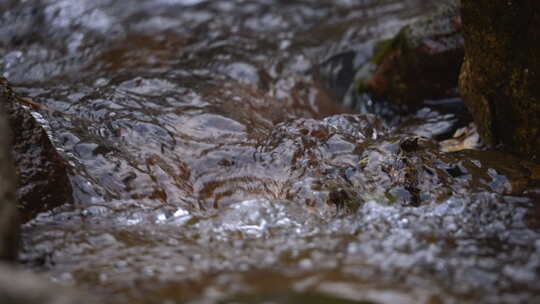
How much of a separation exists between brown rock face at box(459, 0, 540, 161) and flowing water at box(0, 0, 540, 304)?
0.28 meters

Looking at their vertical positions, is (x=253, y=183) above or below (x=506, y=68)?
below

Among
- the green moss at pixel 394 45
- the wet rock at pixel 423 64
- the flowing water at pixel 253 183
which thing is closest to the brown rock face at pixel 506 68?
the flowing water at pixel 253 183

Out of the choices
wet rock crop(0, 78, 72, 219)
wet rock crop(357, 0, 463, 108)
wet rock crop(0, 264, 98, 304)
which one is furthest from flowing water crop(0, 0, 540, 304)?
wet rock crop(0, 264, 98, 304)

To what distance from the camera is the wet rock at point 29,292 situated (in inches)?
66.0

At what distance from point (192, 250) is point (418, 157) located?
1.78 metres

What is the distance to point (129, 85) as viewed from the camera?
5.34 metres

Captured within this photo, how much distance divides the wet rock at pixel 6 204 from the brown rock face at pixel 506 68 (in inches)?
121

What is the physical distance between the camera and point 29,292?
66.4 inches

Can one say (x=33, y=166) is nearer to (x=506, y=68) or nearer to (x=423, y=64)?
(x=506, y=68)

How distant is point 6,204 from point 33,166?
3.39ft

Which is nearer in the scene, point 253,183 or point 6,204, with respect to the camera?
point 6,204

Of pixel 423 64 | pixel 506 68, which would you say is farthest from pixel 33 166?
pixel 423 64

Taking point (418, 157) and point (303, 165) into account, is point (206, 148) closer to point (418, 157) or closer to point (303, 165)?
point (303, 165)

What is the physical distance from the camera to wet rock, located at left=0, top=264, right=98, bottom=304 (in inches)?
66.0
